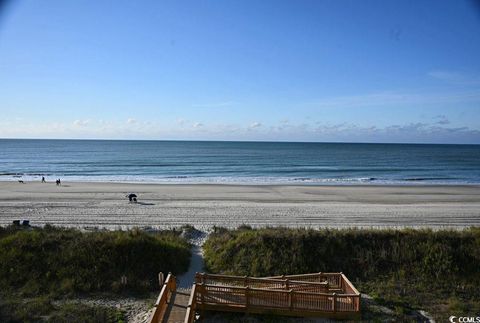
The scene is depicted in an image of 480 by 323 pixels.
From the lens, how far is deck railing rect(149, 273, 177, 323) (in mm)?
8359

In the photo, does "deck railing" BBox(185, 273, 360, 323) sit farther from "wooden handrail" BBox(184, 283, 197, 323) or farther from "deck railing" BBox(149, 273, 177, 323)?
"deck railing" BBox(149, 273, 177, 323)

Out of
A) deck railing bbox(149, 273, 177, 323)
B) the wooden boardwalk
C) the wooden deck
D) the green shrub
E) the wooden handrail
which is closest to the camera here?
deck railing bbox(149, 273, 177, 323)

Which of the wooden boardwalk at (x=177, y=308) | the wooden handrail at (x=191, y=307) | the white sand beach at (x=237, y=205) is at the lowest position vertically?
the white sand beach at (x=237, y=205)

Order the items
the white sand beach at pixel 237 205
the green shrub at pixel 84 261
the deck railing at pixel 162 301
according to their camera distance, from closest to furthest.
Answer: the deck railing at pixel 162 301
the green shrub at pixel 84 261
the white sand beach at pixel 237 205

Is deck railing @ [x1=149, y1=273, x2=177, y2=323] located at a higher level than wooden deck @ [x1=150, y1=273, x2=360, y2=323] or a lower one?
higher

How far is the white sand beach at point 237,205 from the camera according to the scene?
72.7 feet

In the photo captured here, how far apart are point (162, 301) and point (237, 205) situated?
18.8m

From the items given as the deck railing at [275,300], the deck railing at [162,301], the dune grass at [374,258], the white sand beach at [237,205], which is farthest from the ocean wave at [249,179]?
the deck railing at [162,301]

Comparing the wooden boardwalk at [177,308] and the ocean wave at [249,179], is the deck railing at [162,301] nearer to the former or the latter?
the wooden boardwalk at [177,308]

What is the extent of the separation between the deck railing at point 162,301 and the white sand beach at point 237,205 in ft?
32.3

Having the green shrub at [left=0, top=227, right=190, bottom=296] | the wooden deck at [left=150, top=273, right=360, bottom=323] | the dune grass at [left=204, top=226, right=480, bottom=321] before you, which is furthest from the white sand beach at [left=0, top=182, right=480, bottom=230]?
the wooden deck at [left=150, top=273, right=360, bottom=323]

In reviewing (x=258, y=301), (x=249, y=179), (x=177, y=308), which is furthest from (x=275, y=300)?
(x=249, y=179)

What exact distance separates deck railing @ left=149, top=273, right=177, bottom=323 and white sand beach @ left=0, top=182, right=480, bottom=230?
9852 mm

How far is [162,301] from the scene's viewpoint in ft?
30.1
